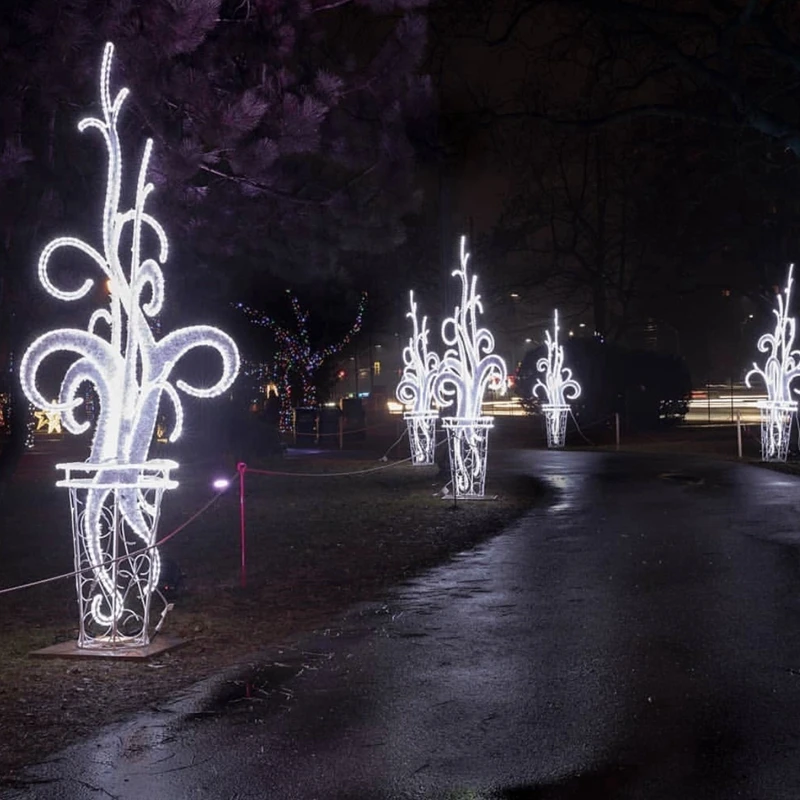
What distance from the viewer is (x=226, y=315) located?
1388 inches

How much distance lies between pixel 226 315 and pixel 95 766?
29790mm

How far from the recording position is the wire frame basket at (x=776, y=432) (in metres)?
25.0

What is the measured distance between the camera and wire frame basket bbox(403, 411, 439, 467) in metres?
26.0

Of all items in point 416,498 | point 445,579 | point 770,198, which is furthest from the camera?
point 770,198

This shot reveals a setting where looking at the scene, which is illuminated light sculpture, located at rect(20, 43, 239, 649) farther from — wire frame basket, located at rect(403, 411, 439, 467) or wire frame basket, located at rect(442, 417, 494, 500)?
wire frame basket, located at rect(403, 411, 439, 467)

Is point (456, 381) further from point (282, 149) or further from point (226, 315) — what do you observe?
point (226, 315)

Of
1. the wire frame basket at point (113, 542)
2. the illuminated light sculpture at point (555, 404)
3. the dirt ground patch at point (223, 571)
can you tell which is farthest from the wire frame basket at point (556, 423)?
the wire frame basket at point (113, 542)

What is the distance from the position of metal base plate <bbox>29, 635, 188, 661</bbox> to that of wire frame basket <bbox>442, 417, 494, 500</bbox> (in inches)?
391

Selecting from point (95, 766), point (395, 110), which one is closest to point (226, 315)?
point (395, 110)

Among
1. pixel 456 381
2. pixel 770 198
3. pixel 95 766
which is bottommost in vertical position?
pixel 95 766

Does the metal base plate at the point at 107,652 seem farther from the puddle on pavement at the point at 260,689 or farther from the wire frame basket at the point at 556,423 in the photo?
the wire frame basket at the point at 556,423

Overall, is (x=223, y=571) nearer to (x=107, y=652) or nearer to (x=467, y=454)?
(x=107, y=652)

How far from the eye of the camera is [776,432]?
25422 mm

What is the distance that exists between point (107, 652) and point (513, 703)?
311 centimetres
